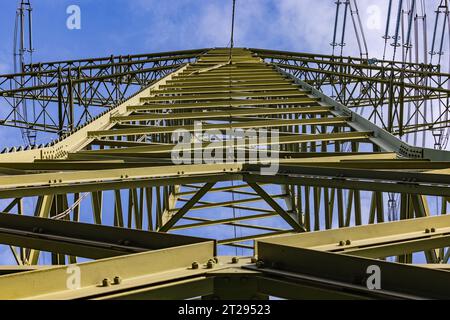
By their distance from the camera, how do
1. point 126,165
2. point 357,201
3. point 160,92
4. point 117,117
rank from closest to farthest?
1. point 126,165
2. point 357,201
3. point 117,117
4. point 160,92

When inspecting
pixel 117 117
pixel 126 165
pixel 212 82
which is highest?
pixel 212 82

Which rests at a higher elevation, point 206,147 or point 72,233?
point 206,147

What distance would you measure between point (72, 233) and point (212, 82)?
14.4 metres

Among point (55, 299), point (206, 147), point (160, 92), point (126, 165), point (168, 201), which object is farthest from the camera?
point (168, 201)

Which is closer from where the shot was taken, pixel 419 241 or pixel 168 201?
pixel 419 241

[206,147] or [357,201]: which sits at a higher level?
[206,147]

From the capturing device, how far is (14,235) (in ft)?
16.9

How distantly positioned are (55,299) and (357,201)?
8040 millimetres

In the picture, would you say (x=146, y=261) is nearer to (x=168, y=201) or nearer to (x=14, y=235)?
(x=14, y=235)

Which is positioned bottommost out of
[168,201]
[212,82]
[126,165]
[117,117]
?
[168,201]

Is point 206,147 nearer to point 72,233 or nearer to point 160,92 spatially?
point 72,233

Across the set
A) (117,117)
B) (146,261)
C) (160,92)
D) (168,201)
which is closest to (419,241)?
(146,261)
